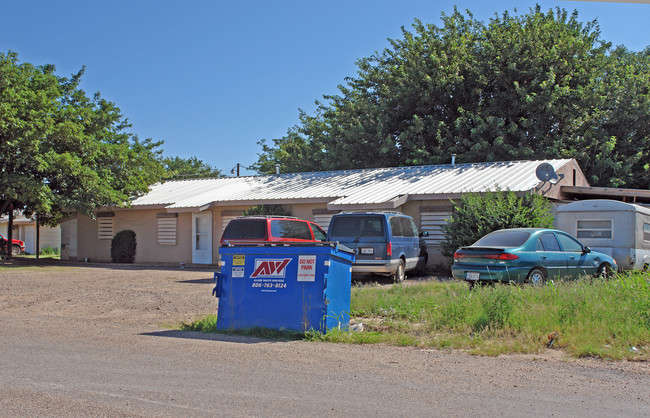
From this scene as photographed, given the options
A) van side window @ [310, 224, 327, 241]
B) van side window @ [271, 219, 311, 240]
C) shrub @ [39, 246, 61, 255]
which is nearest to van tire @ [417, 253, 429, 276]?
van side window @ [310, 224, 327, 241]

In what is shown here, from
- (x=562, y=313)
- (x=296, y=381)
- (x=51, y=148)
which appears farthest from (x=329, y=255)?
(x=51, y=148)

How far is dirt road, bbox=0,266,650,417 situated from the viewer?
5.20 metres

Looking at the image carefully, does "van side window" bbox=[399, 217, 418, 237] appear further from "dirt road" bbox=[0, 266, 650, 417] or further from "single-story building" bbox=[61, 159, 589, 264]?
"dirt road" bbox=[0, 266, 650, 417]

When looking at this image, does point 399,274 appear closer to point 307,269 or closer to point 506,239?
point 506,239

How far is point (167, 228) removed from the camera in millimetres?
25781

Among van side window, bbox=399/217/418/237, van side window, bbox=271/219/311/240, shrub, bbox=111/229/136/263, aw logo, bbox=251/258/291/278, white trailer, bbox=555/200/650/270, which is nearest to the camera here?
aw logo, bbox=251/258/291/278

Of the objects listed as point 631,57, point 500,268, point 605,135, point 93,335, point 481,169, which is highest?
point 631,57

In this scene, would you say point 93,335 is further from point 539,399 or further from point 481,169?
point 481,169

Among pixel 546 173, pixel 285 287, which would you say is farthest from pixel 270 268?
pixel 546 173

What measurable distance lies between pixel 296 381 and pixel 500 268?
7067mm

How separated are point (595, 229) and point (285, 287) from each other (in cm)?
1106

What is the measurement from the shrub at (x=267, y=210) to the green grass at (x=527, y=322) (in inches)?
485

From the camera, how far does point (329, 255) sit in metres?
8.80

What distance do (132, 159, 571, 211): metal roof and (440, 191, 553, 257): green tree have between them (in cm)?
93
